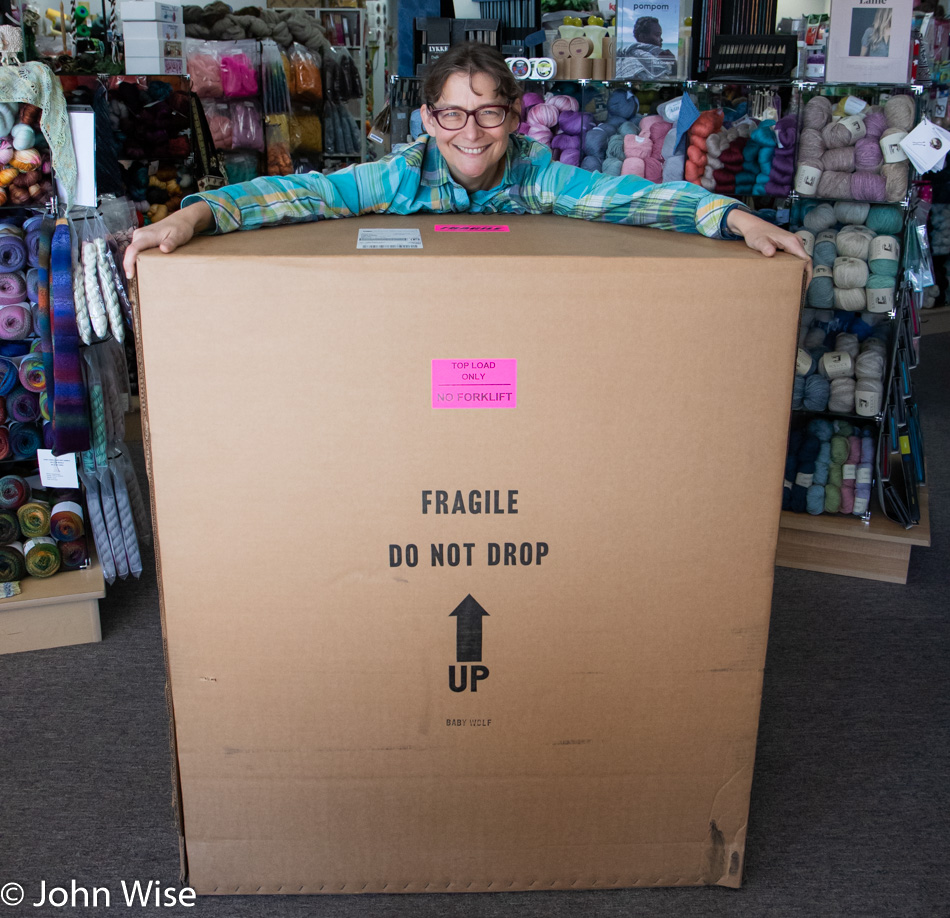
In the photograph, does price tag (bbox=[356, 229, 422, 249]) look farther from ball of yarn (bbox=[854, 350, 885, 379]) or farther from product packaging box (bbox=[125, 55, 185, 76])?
product packaging box (bbox=[125, 55, 185, 76])

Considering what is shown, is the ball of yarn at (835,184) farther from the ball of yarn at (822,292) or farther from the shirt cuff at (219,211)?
the shirt cuff at (219,211)

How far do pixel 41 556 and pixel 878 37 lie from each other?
2.73 meters

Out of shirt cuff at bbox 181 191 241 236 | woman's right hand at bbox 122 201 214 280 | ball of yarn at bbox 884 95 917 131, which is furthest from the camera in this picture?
ball of yarn at bbox 884 95 917 131

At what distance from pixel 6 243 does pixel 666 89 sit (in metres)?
2.10

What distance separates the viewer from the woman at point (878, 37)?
260 centimetres

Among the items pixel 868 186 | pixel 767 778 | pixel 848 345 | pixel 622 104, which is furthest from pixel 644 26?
pixel 767 778

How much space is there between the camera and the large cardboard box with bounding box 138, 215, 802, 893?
1186 millimetres

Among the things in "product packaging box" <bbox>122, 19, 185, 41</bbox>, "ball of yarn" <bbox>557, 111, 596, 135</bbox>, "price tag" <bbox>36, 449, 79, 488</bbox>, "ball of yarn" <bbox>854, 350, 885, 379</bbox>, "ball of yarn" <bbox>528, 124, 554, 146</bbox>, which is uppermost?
"product packaging box" <bbox>122, 19, 185, 41</bbox>

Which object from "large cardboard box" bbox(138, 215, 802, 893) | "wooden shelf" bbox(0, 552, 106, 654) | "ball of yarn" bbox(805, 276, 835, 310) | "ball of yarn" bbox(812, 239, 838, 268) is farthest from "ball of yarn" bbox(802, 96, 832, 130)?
"wooden shelf" bbox(0, 552, 106, 654)

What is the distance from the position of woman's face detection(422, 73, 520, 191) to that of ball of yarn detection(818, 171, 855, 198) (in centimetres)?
146

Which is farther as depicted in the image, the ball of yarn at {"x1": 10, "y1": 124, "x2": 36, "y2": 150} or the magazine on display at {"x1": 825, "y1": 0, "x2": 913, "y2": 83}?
the magazine on display at {"x1": 825, "y1": 0, "x2": 913, "y2": 83}

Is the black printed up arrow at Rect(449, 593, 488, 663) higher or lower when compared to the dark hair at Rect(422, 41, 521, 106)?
lower

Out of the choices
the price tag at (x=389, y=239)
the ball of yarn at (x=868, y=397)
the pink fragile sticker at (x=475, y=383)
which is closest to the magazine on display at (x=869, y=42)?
the ball of yarn at (x=868, y=397)

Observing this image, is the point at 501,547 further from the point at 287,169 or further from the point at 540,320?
the point at 287,169
